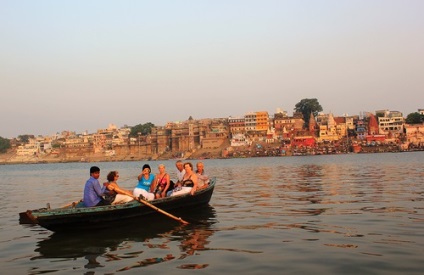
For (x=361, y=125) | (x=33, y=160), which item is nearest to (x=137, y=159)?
(x=33, y=160)

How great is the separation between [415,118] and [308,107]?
29.6 m

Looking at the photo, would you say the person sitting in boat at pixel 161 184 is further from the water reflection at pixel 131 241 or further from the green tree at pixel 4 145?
the green tree at pixel 4 145

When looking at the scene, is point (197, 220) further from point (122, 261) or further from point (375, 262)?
point (375, 262)

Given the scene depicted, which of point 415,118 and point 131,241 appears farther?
point 415,118

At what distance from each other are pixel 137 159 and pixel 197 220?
431ft

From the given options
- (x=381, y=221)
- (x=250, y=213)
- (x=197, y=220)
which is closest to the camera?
(x=381, y=221)

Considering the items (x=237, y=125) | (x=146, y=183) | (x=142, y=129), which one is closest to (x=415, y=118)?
(x=237, y=125)

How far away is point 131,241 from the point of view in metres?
10.1

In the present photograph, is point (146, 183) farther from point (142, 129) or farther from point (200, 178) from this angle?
point (142, 129)

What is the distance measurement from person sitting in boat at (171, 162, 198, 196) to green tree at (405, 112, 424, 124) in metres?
115

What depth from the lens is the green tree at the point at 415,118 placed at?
118 meters

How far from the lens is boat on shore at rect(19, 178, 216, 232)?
33.5 ft

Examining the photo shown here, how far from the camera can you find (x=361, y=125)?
119m

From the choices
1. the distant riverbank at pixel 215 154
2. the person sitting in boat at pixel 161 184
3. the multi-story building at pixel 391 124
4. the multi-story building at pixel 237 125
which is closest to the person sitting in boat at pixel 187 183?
the person sitting in boat at pixel 161 184
